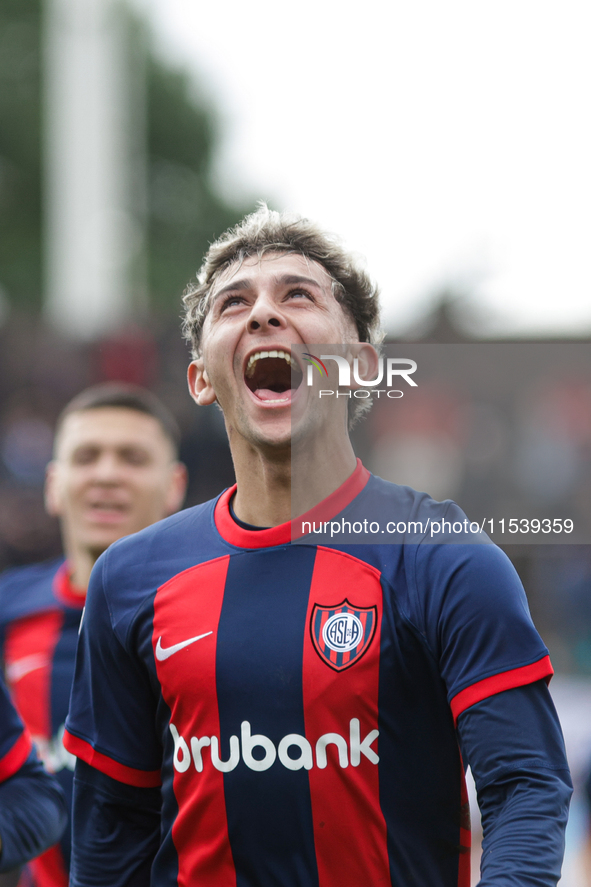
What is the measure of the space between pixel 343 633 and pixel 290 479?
432 mm

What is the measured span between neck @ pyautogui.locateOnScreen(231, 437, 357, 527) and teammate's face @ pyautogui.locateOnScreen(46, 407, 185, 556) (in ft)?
5.50

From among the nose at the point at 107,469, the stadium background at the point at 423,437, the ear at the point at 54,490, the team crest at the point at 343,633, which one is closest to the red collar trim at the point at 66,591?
the ear at the point at 54,490

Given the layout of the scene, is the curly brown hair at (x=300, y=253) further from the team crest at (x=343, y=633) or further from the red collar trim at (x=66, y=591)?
the red collar trim at (x=66, y=591)

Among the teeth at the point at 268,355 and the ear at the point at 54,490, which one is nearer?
the teeth at the point at 268,355

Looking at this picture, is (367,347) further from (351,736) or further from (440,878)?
(440,878)

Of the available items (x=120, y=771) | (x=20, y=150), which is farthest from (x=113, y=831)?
(x=20, y=150)

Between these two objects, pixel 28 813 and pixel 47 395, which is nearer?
pixel 28 813

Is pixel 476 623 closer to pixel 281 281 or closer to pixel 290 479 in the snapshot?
pixel 290 479

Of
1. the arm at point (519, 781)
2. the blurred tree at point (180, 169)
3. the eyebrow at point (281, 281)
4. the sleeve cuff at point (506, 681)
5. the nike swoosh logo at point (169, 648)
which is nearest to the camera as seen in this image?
the arm at point (519, 781)

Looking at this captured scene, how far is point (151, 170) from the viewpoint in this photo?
29.3 meters

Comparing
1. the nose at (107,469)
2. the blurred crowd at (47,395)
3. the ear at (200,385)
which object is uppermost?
the blurred crowd at (47,395)

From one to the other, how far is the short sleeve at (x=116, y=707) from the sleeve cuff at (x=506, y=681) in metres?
0.75

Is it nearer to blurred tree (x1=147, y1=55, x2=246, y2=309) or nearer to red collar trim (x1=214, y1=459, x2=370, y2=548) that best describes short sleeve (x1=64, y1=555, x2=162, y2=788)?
red collar trim (x1=214, y1=459, x2=370, y2=548)

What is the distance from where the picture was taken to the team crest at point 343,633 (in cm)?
204
